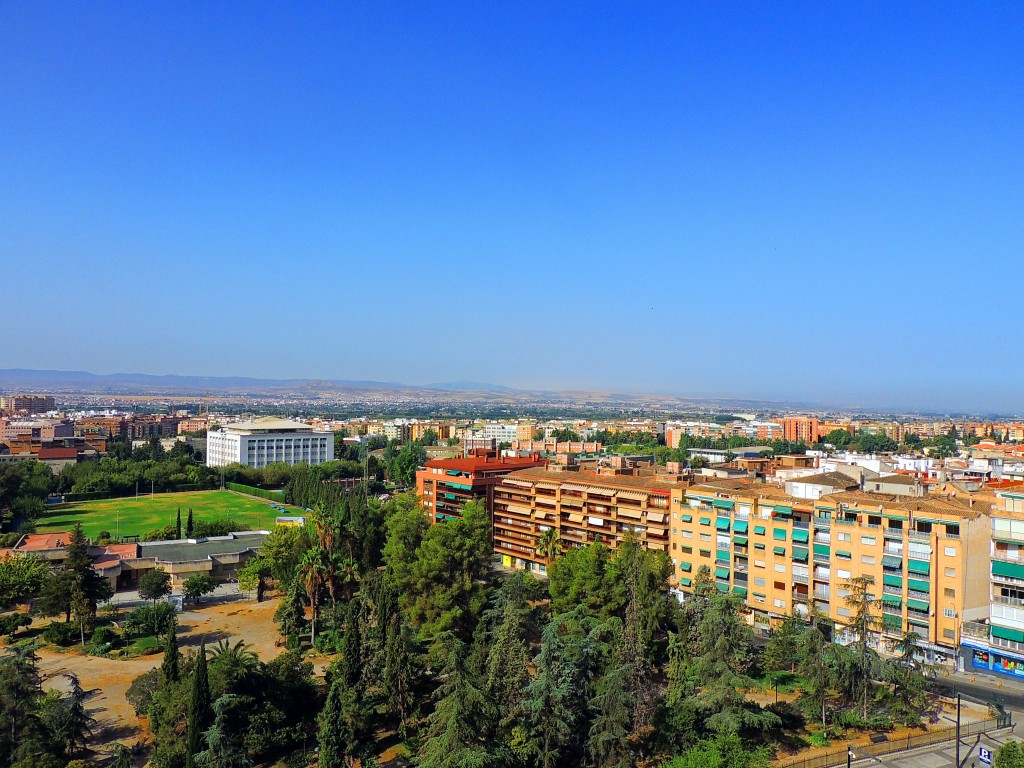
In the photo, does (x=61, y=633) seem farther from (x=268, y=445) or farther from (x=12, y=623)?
(x=268, y=445)

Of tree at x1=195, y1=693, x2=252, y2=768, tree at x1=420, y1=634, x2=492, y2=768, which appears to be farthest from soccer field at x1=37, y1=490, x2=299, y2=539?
tree at x1=420, y1=634, x2=492, y2=768

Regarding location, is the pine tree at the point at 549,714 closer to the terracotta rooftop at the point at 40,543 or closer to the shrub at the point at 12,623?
the shrub at the point at 12,623

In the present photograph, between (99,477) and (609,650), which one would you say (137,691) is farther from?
(99,477)

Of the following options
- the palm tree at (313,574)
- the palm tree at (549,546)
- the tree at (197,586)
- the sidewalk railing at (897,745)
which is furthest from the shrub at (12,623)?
the sidewalk railing at (897,745)

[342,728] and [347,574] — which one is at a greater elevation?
[347,574]

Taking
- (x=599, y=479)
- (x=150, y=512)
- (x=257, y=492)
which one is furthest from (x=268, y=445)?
(x=599, y=479)

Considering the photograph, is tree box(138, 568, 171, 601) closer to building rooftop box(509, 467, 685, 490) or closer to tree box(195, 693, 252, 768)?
tree box(195, 693, 252, 768)

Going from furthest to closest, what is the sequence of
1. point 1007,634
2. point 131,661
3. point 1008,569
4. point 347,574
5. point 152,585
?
point 152,585 < point 347,574 < point 131,661 < point 1008,569 < point 1007,634
